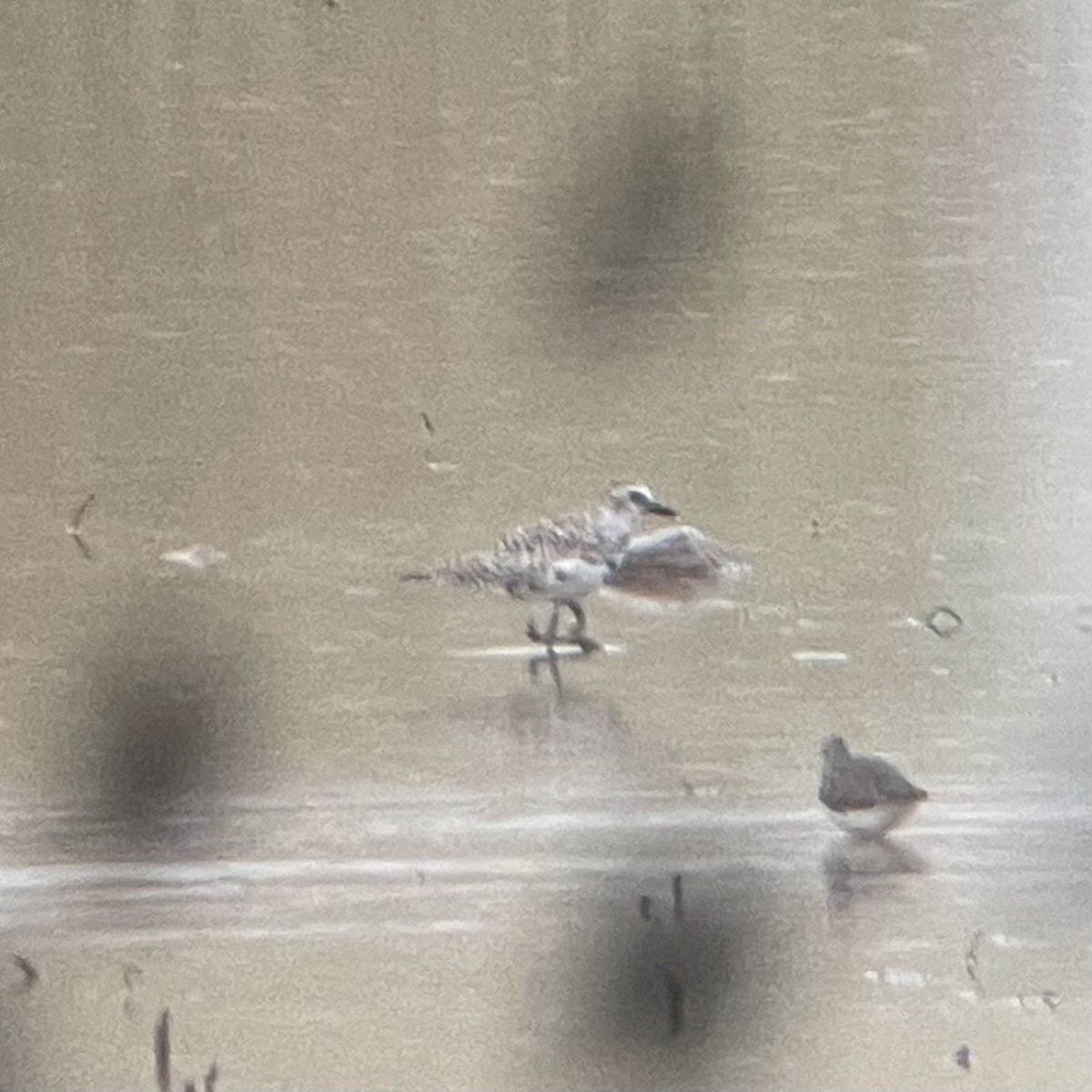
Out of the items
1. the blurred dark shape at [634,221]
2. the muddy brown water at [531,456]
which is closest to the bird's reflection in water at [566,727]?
the muddy brown water at [531,456]

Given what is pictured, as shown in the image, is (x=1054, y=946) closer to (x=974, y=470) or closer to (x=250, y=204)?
(x=974, y=470)

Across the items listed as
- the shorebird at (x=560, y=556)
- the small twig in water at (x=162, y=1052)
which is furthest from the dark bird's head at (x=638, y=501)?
the small twig in water at (x=162, y=1052)

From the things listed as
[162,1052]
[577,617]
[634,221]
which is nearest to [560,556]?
[577,617]

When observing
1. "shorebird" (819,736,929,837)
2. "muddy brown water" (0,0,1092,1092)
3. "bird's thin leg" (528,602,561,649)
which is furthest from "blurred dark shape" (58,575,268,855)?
"shorebird" (819,736,929,837)

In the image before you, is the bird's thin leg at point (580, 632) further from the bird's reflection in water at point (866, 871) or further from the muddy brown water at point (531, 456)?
the bird's reflection in water at point (866, 871)

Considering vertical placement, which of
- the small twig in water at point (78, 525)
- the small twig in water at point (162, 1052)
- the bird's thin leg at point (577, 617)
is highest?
the small twig in water at point (78, 525)

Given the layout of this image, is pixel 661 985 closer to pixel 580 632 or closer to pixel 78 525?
pixel 580 632

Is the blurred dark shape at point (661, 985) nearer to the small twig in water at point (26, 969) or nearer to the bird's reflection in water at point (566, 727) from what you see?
the bird's reflection in water at point (566, 727)

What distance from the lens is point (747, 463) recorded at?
0.62 metres

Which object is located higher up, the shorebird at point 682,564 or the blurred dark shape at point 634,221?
the blurred dark shape at point 634,221

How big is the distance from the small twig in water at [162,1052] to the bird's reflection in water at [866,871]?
245 millimetres

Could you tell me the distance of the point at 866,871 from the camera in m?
0.60

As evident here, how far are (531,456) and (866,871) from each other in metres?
0.20

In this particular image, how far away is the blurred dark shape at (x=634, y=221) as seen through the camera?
0.62 meters
